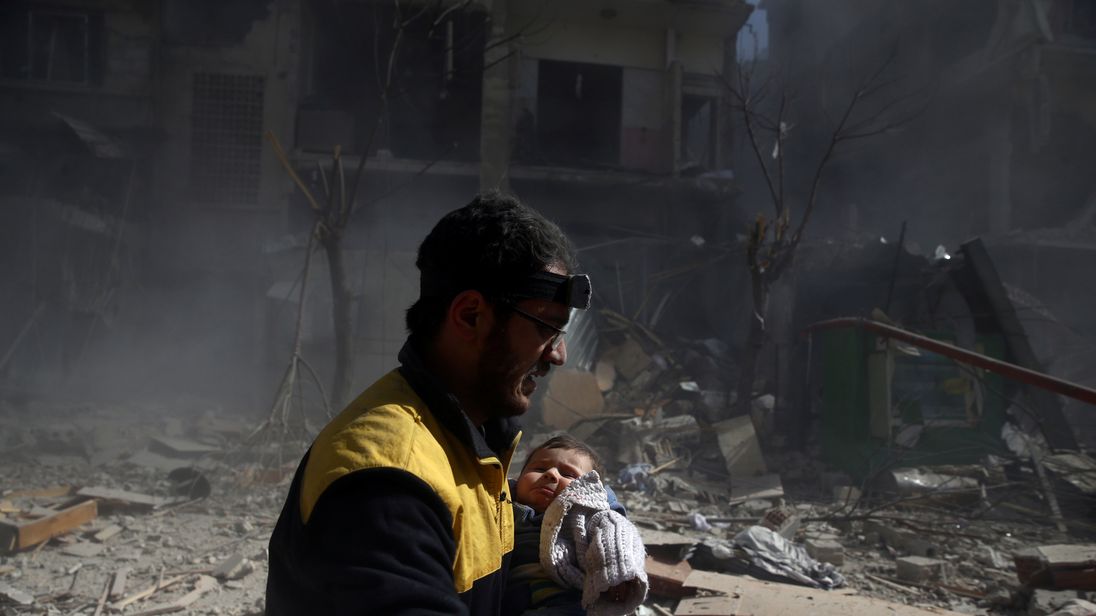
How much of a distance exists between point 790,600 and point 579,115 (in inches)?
612

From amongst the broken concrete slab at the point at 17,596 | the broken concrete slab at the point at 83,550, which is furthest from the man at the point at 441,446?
the broken concrete slab at the point at 83,550

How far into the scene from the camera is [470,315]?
5.10 ft

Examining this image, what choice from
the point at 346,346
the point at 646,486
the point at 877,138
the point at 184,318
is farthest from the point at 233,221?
the point at 877,138

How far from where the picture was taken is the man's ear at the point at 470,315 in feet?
5.07

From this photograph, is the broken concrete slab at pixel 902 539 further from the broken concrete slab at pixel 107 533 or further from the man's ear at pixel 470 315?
the broken concrete slab at pixel 107 533

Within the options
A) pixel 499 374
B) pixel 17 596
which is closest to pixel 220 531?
pixel 17 596

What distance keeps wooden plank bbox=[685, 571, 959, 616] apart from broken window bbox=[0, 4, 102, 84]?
1723cm

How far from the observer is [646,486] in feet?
26.7

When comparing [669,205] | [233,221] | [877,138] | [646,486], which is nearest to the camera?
[646,486]

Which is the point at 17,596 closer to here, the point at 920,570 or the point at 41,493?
the point at 41,493

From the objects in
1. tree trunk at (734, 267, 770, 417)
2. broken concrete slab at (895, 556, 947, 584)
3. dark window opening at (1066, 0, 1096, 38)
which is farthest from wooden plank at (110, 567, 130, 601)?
dark window opening at (1066, 0, 1096, 38)

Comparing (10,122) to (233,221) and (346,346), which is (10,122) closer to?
(233,221)

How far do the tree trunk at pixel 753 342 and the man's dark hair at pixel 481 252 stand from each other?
9.35 m

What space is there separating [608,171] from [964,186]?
8.40m
